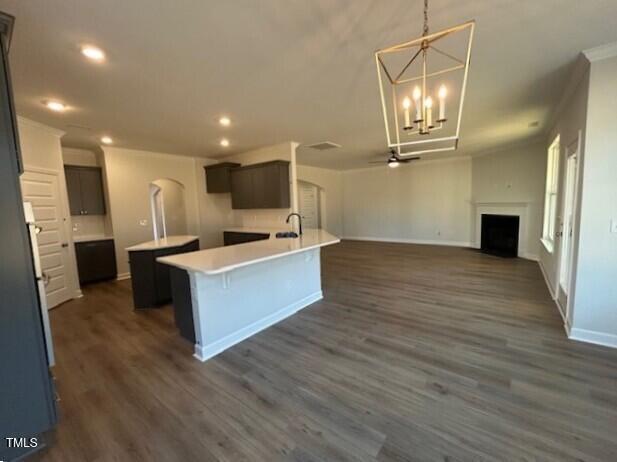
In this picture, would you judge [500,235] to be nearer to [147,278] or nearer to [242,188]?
[242,188]

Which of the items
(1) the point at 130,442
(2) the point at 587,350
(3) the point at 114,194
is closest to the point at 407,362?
(2) the point at 587,350

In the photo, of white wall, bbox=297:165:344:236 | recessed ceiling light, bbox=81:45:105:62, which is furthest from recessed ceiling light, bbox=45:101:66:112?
white wall, bbox=297:165:344:236

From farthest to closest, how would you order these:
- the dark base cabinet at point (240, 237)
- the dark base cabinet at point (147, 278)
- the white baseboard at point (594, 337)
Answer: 1. the dark base cabinet at point (240, 237)
2. the dark base cabinet at point (147, 278)
3. the white baseboard at point (594, 337)

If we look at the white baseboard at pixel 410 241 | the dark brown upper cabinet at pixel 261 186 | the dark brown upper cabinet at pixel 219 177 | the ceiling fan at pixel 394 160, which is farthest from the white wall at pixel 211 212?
the white baseboard at pixel 410 241

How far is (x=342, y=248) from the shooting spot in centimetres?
842

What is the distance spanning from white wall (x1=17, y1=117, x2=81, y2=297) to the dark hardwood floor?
3.43 feet

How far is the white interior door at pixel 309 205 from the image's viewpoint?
929 cm

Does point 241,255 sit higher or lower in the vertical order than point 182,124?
lower

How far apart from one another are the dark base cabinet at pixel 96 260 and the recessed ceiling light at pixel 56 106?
2793mm

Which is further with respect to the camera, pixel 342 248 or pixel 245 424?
pixel 342 248

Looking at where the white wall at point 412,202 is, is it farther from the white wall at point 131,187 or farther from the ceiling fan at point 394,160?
the white wall at point 131,187

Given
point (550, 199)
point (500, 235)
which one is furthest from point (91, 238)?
point (500, 235)

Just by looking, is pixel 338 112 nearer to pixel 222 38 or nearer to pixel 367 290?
pixel 222 38

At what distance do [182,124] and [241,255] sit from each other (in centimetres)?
240
